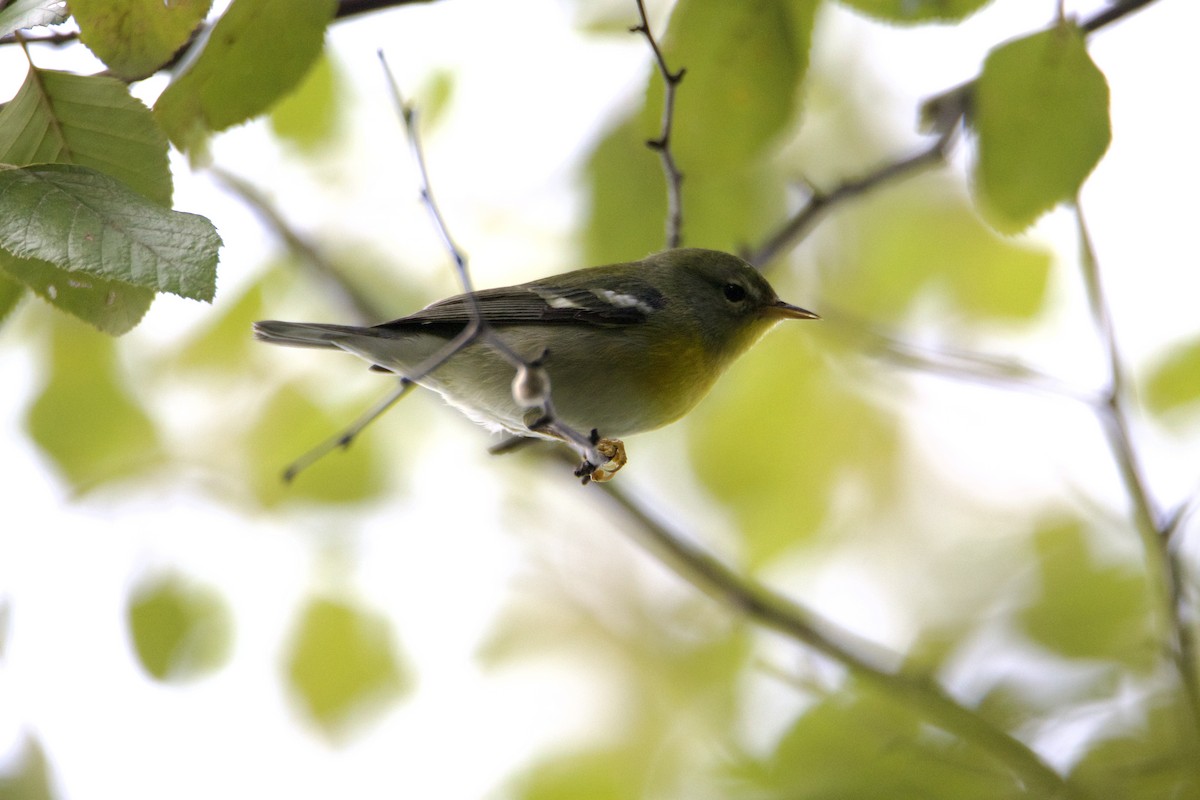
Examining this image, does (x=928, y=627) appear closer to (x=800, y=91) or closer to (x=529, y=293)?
(x=529, y=293)

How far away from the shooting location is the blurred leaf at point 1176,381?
133 inches

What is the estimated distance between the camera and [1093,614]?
300cm

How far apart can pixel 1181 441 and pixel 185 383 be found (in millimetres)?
4117

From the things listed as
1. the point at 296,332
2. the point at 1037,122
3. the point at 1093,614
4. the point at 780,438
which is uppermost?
the point at 1037,122

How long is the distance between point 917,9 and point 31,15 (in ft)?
5.73

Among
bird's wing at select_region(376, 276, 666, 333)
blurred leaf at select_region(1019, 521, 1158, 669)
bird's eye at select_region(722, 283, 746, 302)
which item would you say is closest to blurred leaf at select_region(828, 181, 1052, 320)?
bird's eye at select_region(722, 283, 746, 302)

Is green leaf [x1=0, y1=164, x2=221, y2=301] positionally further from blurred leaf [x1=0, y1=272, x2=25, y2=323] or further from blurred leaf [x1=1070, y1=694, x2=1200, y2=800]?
blurred leaf [x1=1070, y1=694, x2=1200, y2=800]

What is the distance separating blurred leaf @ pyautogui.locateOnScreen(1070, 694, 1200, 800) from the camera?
1.88 m

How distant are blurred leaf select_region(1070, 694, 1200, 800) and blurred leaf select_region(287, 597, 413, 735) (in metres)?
2.68

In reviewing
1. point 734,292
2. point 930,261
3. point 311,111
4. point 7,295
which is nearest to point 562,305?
point 734,292

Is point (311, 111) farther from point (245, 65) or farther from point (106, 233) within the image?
point (106, 233)

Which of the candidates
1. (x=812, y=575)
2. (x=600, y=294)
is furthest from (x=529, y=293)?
(x=812, y=575)

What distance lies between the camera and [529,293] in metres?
3.83

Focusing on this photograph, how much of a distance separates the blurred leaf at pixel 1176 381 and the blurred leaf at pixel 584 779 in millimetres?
2302
